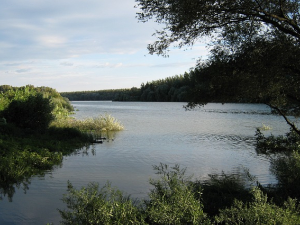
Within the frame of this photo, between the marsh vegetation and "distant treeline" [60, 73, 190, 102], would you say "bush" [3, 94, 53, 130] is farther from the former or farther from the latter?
"distant treeline" [60, 73, 190, 102]

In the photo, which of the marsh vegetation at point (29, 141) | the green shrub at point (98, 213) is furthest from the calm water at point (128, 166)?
the green shrub at point (98, 213)

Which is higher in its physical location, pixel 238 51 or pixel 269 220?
pixel 238 51

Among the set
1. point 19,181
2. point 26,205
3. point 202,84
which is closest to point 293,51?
point 202,84

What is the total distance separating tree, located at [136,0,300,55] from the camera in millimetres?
8547

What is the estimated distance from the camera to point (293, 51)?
8.62 metres

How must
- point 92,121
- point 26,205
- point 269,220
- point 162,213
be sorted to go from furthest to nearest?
point 92,121 → point 26,205 → point 162,213 → point 269,220

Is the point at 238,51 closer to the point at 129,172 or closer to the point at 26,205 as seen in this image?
the point at 129,172

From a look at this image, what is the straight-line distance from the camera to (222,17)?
9188mm

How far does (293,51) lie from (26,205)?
810 centimetres

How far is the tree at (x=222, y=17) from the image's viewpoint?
855cm

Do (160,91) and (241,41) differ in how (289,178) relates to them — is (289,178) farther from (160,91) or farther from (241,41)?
(160,91)

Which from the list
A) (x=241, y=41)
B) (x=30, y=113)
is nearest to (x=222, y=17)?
(x=241, y=41)

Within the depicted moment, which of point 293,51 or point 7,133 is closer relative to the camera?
point 293,51

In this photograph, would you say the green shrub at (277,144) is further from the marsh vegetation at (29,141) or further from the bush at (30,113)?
the bush at (30,113)
